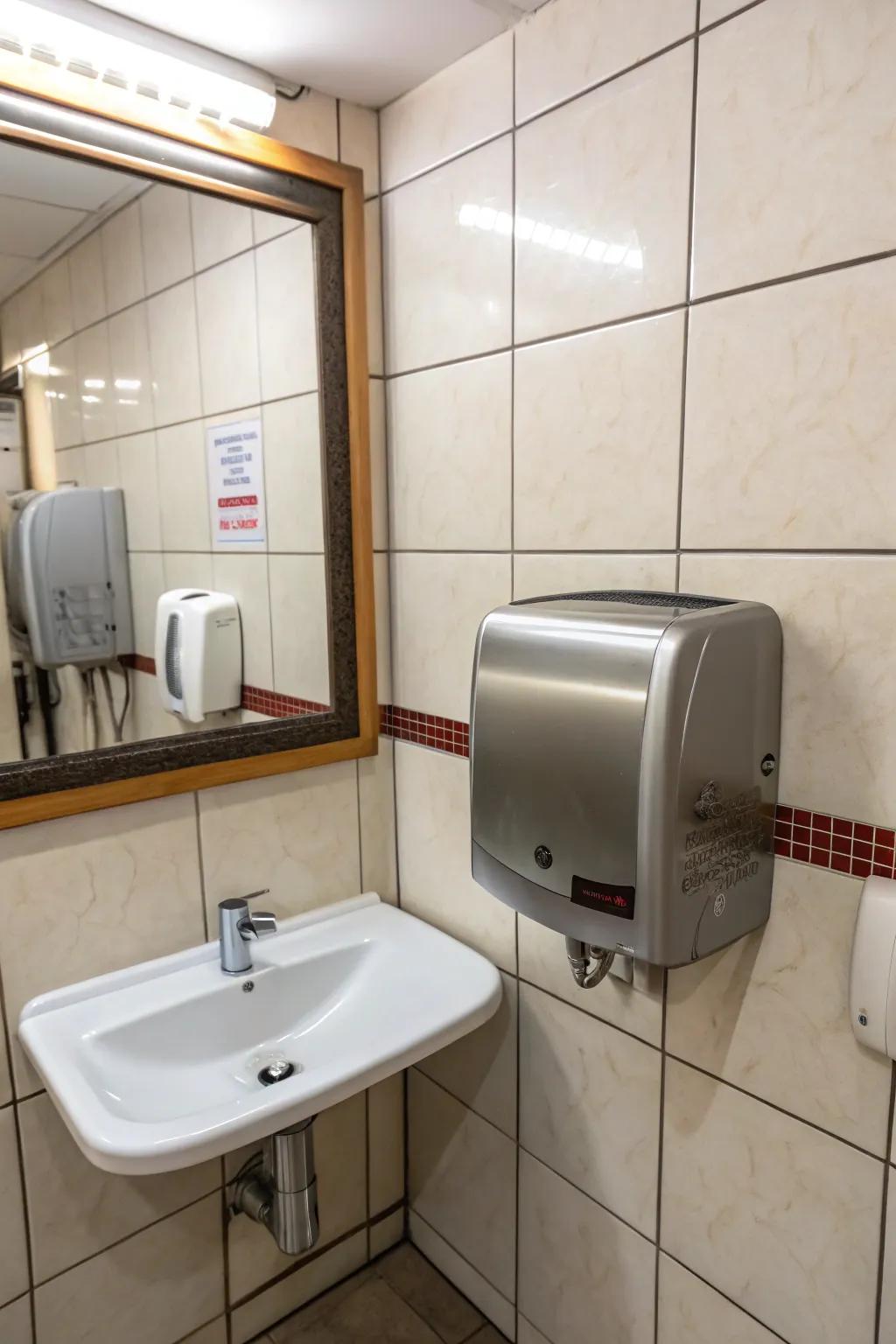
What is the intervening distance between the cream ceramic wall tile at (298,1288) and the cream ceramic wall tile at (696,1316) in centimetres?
64

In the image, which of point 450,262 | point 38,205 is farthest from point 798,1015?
point 38,205

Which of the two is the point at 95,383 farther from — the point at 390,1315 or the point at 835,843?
the point at 390,1315

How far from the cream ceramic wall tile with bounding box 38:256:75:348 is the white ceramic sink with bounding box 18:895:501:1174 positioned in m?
0.90

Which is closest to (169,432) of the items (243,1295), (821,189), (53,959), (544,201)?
(544,201)

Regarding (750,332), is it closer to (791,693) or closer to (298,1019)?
(791,693)

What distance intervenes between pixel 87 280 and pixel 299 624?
0.59m

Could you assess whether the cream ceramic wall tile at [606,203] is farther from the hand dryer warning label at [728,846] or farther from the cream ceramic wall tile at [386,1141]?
the cream ceramic wall tile at [386,1141]

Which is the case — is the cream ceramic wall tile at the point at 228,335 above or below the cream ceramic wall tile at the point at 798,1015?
above

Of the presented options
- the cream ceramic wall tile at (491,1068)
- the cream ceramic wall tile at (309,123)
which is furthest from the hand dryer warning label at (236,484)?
the cream ceramic wall tile at (491,1068)

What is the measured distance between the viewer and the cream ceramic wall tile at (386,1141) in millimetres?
1594

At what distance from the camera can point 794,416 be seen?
90 cm

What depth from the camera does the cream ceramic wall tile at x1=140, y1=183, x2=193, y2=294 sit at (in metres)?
1.21

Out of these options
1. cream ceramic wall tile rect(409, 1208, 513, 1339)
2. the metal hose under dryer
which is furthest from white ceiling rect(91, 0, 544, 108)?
cream ceramic wall tile rect(409, 1208, 513, 1339)

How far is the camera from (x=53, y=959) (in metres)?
1.19
